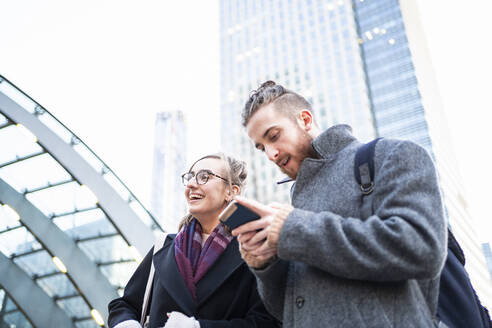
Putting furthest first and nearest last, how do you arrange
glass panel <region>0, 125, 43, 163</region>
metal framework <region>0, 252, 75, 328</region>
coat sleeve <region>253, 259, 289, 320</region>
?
1. glass panel <region>0, 125, 43, 163</region>
2. metal framework <region>0, 252, 75, 328</region>
3. coat sleeve <region>253, 259, 289, 320</region>

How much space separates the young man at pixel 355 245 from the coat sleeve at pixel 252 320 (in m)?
0.49

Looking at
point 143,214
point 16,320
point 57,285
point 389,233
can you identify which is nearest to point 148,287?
point 389,233

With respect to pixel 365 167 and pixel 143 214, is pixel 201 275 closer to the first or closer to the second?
pixel 365 167

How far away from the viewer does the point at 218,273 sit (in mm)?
2307

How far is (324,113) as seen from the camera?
60.3 metres

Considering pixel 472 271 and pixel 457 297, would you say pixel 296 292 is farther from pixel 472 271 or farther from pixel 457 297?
pixel 472 271

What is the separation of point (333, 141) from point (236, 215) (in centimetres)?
63

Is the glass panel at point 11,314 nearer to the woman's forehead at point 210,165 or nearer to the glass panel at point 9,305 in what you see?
the glass panel at point 9,305

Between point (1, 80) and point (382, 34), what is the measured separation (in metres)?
73.6

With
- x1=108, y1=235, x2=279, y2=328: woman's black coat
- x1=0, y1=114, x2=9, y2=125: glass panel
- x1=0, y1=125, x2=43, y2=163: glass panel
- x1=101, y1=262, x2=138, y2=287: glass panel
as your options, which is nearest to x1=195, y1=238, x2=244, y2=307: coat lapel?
x1=108, y1=235, x2=279, y2=328: woman's black coat

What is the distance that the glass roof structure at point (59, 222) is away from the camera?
22.0 ft

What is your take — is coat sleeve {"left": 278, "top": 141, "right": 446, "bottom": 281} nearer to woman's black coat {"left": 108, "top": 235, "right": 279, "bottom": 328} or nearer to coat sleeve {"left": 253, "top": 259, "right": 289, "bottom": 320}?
coat sleeve {"left": 253, "top": 259, "right": 289, "bottom": 320}

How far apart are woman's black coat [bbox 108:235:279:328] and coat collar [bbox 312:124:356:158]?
3.31 feet

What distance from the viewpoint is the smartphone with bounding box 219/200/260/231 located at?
1.40 meters
